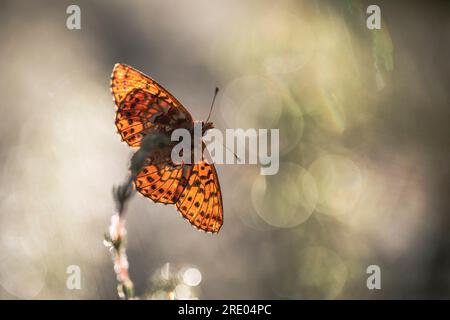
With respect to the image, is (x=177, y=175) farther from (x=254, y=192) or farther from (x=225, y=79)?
(x=225, y=79)

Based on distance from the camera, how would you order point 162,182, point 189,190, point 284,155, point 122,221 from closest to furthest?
point 122,221, point 162,182, point 189,190, point 284,155

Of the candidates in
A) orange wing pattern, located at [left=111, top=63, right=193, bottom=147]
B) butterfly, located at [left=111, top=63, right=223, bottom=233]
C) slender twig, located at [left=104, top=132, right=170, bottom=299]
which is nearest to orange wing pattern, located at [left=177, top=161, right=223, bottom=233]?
butterfly, located at [left=111, top=63, right=223, bottom=233]

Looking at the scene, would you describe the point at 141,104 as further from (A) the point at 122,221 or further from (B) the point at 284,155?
(B) the point at 284,155

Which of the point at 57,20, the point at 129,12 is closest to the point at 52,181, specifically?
the point at 57,20

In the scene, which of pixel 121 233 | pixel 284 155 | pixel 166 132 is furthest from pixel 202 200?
pixel 284 155

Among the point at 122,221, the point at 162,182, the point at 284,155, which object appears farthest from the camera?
the point at 284,155

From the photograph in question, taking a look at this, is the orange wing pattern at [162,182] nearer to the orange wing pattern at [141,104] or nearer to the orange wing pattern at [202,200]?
the orange wing pattern at [202,200]

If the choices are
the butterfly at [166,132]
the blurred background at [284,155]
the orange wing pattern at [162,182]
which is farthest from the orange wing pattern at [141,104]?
the blurred background at [284,155]
